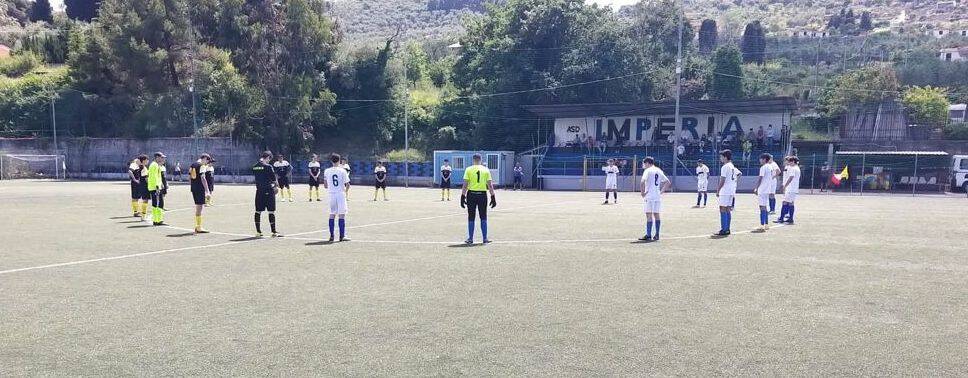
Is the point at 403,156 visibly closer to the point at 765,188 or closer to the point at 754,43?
the point at 765,188

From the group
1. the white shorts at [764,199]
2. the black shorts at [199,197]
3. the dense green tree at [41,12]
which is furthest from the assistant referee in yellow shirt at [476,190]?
the dense green tree at [41,12]

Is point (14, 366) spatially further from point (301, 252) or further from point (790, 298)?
point (790, 298)

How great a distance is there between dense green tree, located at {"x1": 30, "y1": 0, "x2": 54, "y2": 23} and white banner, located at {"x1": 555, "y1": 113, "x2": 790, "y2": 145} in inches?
4194

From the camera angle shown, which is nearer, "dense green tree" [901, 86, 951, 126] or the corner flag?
the corner flag

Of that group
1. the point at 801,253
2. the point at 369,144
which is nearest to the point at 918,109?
the point at 369,144

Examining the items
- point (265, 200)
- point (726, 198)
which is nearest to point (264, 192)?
point (265, 200)

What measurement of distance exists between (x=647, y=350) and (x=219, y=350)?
3874mm

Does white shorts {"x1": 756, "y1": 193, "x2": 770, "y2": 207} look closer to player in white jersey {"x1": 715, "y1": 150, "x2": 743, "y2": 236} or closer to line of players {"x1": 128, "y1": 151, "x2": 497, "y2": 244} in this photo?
player in white jersey {"x1": 715, "y1": 150, "x2": 743, "y2": 236}

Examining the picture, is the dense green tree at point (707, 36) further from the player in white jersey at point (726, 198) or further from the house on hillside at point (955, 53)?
the player in white jersey at point (726, 198)

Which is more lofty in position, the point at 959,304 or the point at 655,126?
the point at 655,126

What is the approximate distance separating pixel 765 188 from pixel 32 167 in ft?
197

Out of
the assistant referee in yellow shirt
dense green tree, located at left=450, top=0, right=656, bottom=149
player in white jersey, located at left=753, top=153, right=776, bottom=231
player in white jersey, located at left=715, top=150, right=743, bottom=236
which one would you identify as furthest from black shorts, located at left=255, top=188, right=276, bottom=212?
dense green tree, located at left=450, top=0, right=656, bottom=149

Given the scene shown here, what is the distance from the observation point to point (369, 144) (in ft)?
188

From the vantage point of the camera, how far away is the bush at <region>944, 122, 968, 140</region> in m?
52.4
